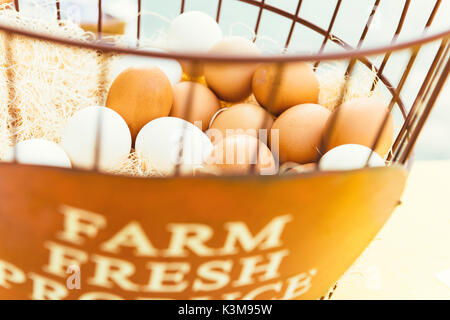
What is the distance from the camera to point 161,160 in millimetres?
518

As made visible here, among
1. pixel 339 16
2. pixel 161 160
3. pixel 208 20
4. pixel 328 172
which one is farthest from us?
pixel 339 16

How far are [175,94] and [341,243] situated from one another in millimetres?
287

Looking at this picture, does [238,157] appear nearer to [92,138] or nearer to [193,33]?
[92,138]

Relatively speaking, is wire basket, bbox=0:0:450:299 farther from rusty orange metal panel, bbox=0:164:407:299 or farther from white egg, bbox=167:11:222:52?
white egg, bbox=167:11:222:52

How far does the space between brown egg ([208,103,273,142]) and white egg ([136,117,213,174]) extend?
3 centimetres

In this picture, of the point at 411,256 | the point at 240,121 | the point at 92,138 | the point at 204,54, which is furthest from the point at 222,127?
the point at 411,256

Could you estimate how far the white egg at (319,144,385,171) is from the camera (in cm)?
49

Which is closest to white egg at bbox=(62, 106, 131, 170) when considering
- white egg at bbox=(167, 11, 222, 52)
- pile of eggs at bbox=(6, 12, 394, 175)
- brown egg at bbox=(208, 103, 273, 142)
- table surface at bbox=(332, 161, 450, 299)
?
pile of eggs at bbox=(6, 12, 394, 175)

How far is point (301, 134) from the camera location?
1.79 ft

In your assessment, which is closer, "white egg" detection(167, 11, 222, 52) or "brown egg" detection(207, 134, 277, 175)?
"brown egg" detection(207, 134, 277, 175)

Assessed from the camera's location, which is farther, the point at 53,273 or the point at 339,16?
the point at 339,16

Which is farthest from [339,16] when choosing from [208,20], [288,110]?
[288,110]

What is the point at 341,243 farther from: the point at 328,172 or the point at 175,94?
the point at 175,94

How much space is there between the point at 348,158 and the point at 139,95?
238 mm
